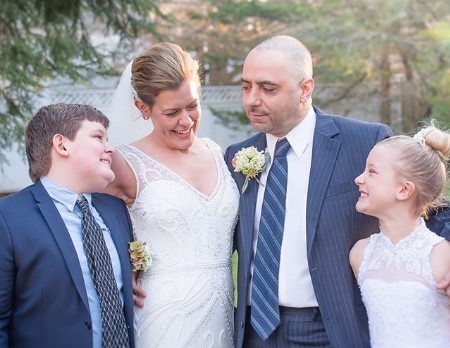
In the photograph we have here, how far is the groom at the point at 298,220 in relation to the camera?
3.60 meters

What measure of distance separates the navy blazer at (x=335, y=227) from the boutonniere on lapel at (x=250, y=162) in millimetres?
124

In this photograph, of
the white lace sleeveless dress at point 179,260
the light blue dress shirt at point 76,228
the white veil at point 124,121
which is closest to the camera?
the light blue dress shirt at point 76,228

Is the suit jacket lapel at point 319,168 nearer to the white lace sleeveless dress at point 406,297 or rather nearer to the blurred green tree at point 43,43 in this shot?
the white lace sleeveless dress at point 406,297

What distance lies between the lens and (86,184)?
3.21m

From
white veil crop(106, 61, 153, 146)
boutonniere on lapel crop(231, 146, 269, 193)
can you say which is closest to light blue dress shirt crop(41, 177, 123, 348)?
boutonniere on lapel crop(231, 146, 269, 193)

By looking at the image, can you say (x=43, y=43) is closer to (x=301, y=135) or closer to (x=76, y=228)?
(x=301, y=135)

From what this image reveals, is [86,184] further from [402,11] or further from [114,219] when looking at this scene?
[402,11]

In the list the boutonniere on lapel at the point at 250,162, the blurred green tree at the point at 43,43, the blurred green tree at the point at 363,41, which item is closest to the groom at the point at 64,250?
the boutonniere on lapel at the point at 250,162

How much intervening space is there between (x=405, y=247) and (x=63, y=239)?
152 centimetres

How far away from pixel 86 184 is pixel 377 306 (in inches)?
55.7

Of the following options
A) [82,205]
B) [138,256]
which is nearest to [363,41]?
[138,256]

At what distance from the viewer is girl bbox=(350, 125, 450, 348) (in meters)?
3.28

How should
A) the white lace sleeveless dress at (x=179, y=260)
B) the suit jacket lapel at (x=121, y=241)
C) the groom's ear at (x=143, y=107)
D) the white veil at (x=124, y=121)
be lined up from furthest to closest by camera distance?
the white veil at (x=124, y=121) < the groom's ear at (x=143, y=107) < the white lace sleeveless dress at (x=179, y=260) < the suit jacket lapel at (x=121, y=241)

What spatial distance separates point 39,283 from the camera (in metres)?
2.98
